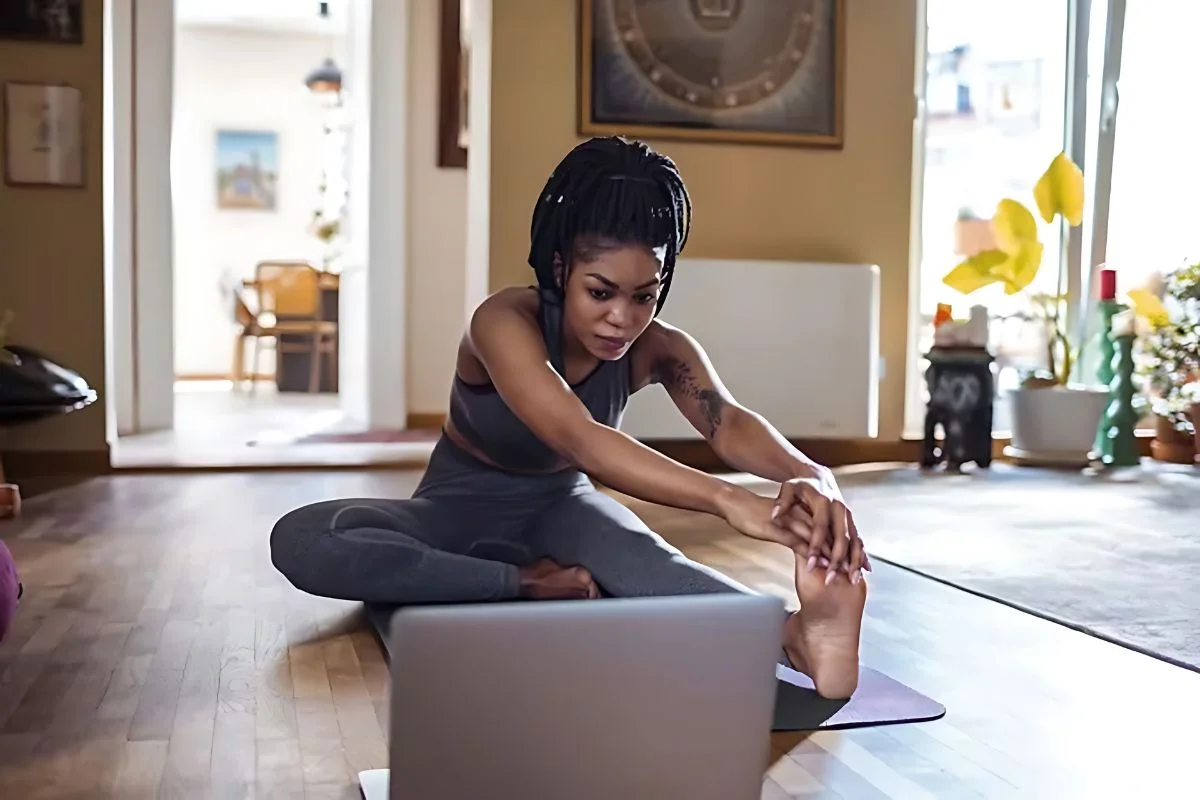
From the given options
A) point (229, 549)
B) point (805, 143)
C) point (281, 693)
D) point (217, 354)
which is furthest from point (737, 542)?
point (217, 354)

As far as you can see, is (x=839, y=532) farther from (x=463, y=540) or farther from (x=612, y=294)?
(x=463, y=540)

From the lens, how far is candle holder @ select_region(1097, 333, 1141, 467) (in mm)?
4371

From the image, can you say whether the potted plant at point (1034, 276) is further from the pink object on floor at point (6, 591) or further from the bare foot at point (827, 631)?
the pink object on floor at point (6, 591)

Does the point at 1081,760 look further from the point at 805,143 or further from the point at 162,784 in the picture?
the point at 805,143

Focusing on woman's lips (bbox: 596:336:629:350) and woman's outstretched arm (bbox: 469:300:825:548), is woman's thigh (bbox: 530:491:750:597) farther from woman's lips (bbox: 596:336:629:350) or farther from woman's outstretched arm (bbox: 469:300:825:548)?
woman's lips (bbox: 596:336:629:350)

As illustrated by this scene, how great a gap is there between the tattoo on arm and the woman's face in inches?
6.4

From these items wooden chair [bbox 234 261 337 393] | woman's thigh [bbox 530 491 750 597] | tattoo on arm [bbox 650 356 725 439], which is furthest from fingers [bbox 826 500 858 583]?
wooden chair [bbox 234 261 337 393]

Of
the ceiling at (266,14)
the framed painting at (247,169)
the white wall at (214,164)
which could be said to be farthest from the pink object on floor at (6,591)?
the framed painting at (247,169)

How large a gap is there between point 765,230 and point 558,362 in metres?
2.63

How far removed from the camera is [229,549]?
252 centimetres

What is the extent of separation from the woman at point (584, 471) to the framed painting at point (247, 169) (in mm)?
8112

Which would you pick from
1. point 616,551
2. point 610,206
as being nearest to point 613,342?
point 610,206

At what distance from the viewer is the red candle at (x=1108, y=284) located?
4512mm

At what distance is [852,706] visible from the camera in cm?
145
